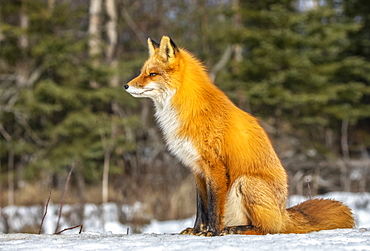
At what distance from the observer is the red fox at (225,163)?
4.36m

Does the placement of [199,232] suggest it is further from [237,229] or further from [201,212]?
[237,229]

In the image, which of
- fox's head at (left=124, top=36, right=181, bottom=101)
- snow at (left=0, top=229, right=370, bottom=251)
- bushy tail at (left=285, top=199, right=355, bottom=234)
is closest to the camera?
snow at (left=0, top=229, right=370, bottom=251)

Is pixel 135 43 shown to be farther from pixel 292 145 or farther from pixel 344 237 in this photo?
pixel 344 237

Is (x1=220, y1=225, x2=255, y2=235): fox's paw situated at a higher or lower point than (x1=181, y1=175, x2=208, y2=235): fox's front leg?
lower

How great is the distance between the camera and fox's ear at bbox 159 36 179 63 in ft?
16.7

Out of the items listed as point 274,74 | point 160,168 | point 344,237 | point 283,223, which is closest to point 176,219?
point 160,168

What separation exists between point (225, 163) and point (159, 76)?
1.24 metres

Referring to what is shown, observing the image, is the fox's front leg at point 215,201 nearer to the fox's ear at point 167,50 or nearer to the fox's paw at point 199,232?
the fox's paw at point 199,232

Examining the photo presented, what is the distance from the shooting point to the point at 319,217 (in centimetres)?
461

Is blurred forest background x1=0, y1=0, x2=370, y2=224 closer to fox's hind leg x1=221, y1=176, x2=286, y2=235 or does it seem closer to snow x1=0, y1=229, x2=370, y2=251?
fox's hind leg x1=221, y1=176, x2=286, y2=235

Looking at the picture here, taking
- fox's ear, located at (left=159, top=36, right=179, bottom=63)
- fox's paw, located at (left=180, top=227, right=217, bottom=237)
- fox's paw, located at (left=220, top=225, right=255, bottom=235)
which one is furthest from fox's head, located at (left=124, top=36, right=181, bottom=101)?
fox's paw, located at (left=220, top=225, right=255, bottom=235)

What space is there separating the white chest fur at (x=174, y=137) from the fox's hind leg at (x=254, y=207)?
499 millimetres

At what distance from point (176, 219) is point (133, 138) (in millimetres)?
4751

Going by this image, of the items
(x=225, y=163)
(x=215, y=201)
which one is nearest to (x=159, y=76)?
(x=225, y=163)
